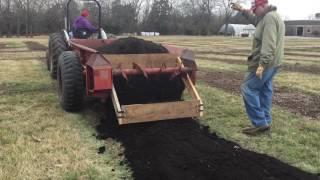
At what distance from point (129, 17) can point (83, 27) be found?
62.2 meters

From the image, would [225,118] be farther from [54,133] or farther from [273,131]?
[54,133]

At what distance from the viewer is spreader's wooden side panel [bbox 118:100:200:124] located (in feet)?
21.2

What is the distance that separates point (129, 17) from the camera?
72.5 meters

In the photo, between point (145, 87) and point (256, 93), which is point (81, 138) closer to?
point (145, 87)

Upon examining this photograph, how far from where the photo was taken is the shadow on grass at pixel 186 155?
4.79 metres

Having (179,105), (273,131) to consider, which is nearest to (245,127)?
(273,131)

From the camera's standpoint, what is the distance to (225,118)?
758cm

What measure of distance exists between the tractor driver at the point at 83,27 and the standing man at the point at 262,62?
5199mm

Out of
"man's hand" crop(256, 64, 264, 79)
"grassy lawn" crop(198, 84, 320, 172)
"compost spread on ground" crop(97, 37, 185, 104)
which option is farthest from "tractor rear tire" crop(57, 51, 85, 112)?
"man's hand" crop(256, 64, 264, 79)

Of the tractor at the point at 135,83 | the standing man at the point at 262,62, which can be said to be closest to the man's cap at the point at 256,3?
the standing man at the point at 262,62

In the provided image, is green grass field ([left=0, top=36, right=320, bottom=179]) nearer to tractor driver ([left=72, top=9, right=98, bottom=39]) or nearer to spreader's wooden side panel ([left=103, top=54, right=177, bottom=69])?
spreader's wooden side panel ([left=103, top=54, right=177, bottom=69])

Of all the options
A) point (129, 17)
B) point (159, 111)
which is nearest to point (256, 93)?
point (159, 111)

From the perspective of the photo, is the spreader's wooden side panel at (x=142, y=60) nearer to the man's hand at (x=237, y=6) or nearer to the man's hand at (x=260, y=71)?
the man's hand at (x=237, y=6)

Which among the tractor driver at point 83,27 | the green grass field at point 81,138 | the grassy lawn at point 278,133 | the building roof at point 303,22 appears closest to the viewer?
the green grass field at point 81,138
